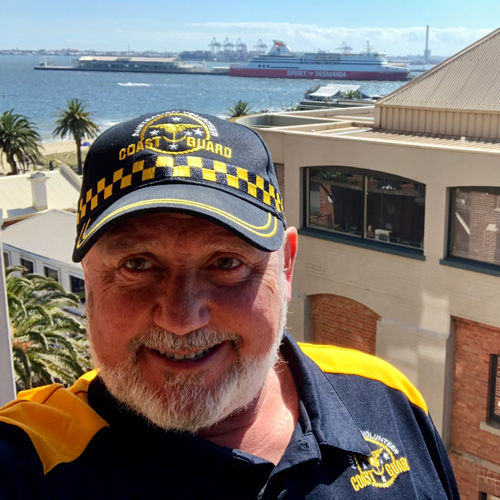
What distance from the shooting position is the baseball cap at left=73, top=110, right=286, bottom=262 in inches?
74.0

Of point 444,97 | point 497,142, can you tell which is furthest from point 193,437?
point 444,97

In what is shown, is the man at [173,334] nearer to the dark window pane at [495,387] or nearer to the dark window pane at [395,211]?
the dark window pane at [395,211]

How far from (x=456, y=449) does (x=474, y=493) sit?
965 millimetres

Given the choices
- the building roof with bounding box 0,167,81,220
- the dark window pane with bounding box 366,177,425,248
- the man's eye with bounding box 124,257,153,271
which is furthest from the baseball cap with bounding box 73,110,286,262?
the building roof with bounding box 0,167,81,220

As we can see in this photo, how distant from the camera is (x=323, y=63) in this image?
599 ft

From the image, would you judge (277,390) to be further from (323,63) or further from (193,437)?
(323,63)

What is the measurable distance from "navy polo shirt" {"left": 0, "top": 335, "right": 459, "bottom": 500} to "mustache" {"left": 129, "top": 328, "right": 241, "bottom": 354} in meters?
0.25

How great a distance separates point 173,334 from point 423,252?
42.9ft

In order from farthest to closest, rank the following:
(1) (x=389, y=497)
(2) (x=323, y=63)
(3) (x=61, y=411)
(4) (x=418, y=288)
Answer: (2) (x=323, y=63) < (4) (x=418, y=288) < (1) (x=389, y=497) < (3) (x=61, y=411)

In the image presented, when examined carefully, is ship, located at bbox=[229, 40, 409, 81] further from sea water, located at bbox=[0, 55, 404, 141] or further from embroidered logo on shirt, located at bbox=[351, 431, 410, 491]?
embroidered logo on shirt, located at bbox=[351, 431, 410, 491]

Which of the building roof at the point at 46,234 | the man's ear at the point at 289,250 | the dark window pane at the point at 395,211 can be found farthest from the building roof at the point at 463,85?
the man's ear at the point at 289,250

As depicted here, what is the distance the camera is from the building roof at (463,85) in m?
16.7

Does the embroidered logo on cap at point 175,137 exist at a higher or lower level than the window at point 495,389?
higher

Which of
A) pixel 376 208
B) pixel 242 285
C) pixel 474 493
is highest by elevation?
pixel 242 285
